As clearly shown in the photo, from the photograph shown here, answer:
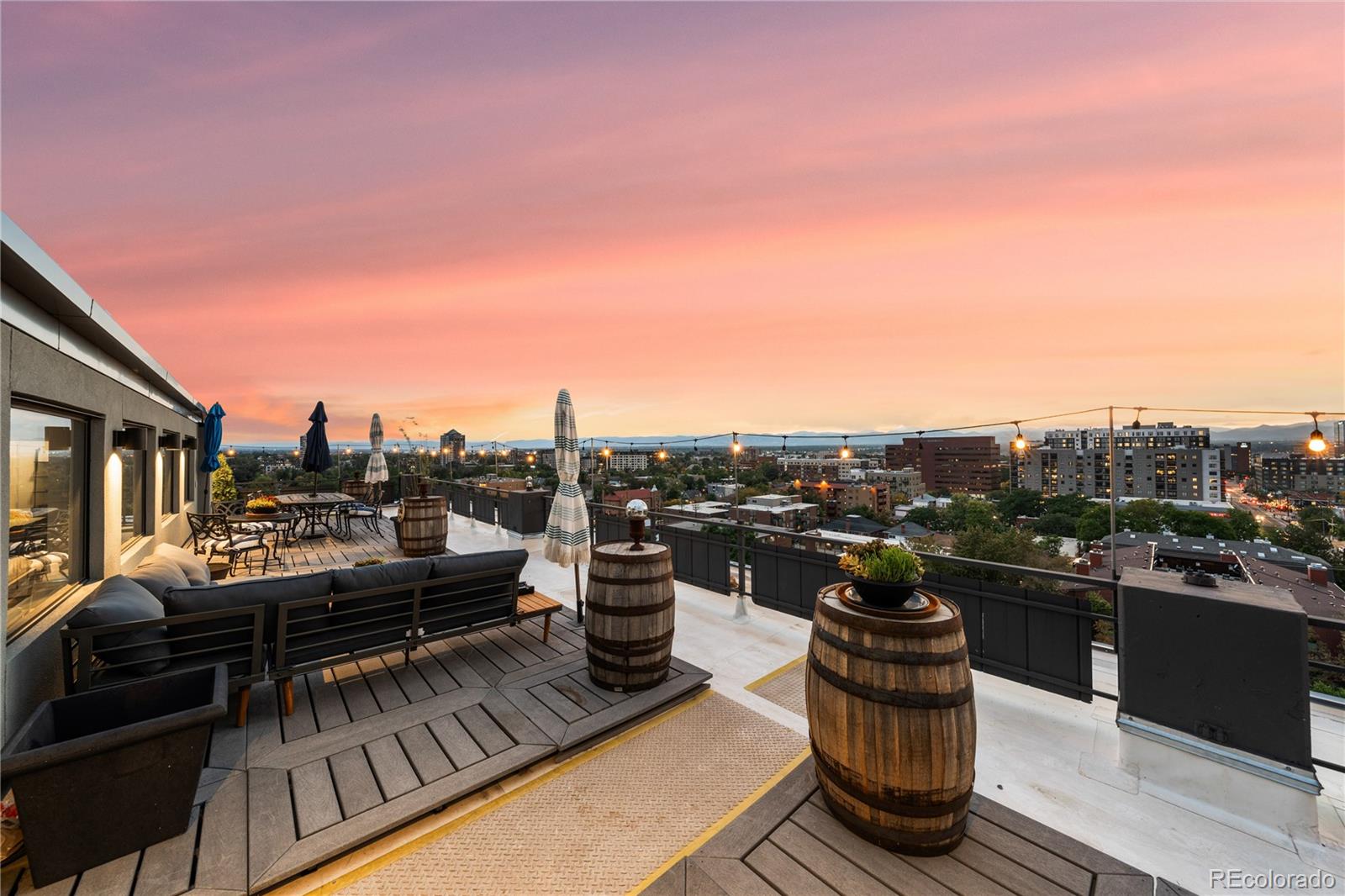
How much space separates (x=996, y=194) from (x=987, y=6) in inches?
138

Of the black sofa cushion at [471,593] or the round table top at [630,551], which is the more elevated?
the round table top at [630,551]

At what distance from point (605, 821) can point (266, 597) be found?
2769 mm

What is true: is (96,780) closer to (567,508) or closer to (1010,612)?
(567,508)

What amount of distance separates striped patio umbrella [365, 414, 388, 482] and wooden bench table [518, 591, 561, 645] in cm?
964

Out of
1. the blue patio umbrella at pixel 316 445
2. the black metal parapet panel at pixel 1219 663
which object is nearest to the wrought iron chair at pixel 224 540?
the blue patio umbrella at pixel 316 445

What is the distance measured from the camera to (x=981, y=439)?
325ft

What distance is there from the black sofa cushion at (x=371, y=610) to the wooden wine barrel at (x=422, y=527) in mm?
4658

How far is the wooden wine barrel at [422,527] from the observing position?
8.17 m

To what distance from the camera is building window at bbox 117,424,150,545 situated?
5320 mm

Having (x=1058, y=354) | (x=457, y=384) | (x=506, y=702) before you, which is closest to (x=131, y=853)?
(x=506, y=702)

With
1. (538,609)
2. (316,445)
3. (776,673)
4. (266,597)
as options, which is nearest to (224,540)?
(316,445)

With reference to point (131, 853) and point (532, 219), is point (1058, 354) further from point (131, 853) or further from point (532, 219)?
point (131, 853)

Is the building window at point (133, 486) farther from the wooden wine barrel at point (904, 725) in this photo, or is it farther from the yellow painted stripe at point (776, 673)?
the wooden wine barrel at point (904, 725)

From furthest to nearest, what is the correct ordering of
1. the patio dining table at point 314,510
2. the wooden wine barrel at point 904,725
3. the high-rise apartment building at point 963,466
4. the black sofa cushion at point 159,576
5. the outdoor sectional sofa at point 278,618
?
1. the high-rise apartment building at point 963,466
2. the patio dining table at point 314,510
3. the black sofa cushion at point 159,576
4. the outdoor sectional sofa at point 278,618
5. the wooden wine barrel at point 904,725
